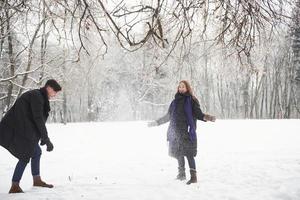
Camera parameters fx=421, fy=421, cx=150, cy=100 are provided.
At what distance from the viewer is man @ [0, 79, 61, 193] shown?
21.1 feet

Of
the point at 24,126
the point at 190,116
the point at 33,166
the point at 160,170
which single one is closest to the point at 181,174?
the point at 190,116

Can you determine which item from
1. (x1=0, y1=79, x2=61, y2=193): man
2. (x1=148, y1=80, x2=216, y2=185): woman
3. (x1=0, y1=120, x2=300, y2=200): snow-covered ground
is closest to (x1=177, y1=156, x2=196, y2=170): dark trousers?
(x1=148, y1=80, x2=216, y2=185): woman

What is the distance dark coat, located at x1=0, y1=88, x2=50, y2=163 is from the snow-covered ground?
0.71m

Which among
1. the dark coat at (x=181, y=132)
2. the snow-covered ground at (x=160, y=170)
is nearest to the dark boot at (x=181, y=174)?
the snow-covered ground at (x=160, y=170)

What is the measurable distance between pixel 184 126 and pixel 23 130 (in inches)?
111

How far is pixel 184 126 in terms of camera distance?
25.1 feet

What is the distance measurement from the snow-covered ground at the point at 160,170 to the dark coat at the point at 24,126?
0.71 meters

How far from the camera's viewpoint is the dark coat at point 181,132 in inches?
296

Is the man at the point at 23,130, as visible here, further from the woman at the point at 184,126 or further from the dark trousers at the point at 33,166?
the woman at the point at 184,126

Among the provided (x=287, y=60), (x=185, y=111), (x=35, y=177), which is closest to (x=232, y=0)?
(x=185, y=111)

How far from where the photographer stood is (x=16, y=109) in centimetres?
660

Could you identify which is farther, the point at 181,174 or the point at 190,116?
the point at 181,174

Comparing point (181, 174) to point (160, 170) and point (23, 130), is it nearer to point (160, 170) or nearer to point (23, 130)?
point (160, 170)

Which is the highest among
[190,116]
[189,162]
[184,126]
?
[190,116]
